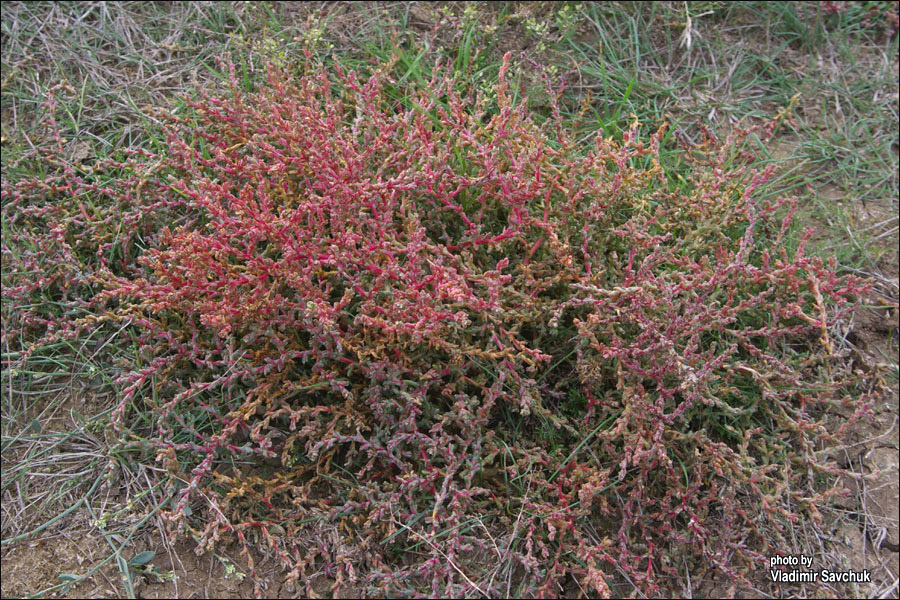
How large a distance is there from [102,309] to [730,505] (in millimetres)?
2426

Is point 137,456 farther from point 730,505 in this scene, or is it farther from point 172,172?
point 730,505

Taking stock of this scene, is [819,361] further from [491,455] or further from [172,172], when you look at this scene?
[172,172]

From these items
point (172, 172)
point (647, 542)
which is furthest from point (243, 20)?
point (647, 542)

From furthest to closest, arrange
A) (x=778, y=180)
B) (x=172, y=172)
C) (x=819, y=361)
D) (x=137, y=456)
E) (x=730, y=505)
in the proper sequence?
(x=778, y=180), (x=172, y=172), (x=819, y=361), (x=137, y=456), (x=730, y=505)

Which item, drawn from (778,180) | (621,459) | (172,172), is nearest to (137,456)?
(172,172)

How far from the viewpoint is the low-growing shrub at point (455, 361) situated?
7.82ft

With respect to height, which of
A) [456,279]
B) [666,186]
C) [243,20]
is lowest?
[666,186]

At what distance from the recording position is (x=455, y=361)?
2.47 m

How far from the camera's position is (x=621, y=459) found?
2471 millimetres

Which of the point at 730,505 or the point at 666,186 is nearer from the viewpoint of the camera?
the point at 730,505

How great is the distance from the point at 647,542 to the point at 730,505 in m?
0.31

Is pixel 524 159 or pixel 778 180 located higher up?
pixel 524 159

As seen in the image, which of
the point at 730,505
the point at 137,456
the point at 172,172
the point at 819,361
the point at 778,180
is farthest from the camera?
the point at 778,180

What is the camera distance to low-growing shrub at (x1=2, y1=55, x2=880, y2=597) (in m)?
2.38
